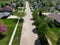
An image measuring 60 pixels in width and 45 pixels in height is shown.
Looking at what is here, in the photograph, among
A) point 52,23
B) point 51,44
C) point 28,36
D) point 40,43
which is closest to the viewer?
point 51,44

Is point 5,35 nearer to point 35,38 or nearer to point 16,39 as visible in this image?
point 16,39

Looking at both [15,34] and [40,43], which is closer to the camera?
[40,43]

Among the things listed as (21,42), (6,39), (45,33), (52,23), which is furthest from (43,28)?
(52,23)

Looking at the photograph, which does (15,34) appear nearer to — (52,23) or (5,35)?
(5,35)

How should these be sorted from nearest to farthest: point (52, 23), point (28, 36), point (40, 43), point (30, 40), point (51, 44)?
point (51, 44), point (40, 43), point (30, 40), point (28, 36), point (52, 23)

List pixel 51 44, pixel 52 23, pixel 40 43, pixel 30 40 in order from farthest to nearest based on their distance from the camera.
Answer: pixel 52 23, pixel 30 40, pixel 40 43, pixel 51 44

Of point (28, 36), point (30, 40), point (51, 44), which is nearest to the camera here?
point (51, 44)

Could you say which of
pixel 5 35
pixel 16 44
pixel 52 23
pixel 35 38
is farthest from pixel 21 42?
pixel 52 23

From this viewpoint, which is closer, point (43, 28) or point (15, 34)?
point (43, 28)

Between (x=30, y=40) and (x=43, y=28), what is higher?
(x=43, y=28)
